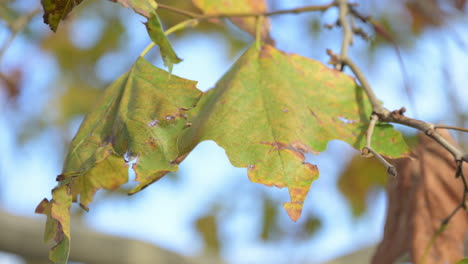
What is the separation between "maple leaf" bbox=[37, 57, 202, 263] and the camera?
21.5 inches

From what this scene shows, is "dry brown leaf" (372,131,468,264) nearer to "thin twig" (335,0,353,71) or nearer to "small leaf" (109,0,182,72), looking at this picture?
"thin twig" (335,0,353,71)

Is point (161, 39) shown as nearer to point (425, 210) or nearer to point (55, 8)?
point (55, 8)

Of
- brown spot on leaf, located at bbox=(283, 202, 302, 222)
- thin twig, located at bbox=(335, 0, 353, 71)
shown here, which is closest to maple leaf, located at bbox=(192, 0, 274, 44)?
thin twig, located at bbox=(335, 0, 353, 71)

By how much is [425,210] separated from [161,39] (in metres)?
0.51

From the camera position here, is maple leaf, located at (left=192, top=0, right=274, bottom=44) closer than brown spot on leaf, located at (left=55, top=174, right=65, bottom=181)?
No

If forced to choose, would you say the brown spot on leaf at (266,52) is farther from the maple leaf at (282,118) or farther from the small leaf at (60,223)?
the small leaf at (60,223)

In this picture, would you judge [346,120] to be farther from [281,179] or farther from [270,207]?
[270,207]

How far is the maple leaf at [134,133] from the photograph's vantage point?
1.79 feet

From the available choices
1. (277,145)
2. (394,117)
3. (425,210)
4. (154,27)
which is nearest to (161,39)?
(154,27)

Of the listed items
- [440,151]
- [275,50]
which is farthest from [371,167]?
[275,50]

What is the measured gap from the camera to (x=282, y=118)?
63cm

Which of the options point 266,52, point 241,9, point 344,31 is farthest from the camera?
point 241,9

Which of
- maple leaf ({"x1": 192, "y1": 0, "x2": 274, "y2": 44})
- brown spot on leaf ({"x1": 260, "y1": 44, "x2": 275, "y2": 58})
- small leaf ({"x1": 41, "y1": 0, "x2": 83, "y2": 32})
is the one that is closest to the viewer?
small leaf ({"x1": 41, "y1": 0, "x2": 83, "y2": 32})

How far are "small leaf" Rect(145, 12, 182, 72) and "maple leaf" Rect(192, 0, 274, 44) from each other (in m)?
0.39
